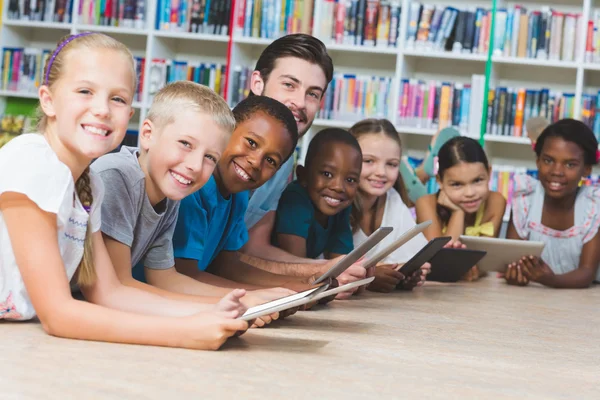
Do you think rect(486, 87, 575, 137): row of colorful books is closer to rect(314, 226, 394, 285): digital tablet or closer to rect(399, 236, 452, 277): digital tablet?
rect(399, 236, 452, 277): digital tablet

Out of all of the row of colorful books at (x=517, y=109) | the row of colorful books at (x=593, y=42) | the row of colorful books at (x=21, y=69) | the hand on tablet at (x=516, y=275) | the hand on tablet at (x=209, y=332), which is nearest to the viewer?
the hand on tablet at (x=209, y=332)

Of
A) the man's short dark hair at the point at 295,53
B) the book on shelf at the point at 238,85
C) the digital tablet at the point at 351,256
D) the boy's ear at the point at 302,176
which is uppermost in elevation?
the book on shelf at the point at 238,85

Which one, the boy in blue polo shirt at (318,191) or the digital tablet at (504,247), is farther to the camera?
the digital tablet at (504,247)

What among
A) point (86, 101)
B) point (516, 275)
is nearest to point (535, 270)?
point (516, 275)

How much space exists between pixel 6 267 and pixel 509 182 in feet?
11.8

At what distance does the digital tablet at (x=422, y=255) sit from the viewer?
2.20 meters

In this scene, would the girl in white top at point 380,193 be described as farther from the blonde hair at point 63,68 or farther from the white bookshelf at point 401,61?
the white bookshelf at point 401,61

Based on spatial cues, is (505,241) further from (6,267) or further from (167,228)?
(6,267)

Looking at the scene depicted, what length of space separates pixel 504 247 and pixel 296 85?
95 centimetres

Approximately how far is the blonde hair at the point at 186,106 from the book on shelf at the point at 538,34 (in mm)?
3140

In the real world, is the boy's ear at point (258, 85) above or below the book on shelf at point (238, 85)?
below

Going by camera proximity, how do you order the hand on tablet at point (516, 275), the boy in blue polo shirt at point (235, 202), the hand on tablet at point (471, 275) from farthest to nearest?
1. the hand on tablet at point (471, 275)
2. the hand on tablet at point (516, 275)
3. the boy in blue polo shirt at point (235, 202)

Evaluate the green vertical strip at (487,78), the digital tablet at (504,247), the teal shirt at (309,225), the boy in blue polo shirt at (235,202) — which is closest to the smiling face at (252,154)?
the boy in blue polo shirt at (235,202)

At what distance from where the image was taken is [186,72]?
4746 millimetres
